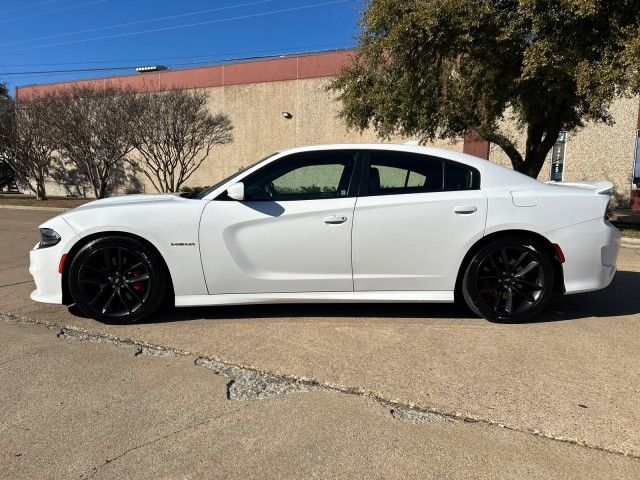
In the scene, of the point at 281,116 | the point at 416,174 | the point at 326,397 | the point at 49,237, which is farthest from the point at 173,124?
the point at 326,397

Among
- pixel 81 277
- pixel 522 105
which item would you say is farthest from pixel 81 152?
pixel 81 277

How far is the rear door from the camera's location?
439cm

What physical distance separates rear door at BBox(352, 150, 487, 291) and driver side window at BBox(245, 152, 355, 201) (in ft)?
0.69

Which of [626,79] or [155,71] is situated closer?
[626,79]

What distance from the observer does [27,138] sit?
70.8ft

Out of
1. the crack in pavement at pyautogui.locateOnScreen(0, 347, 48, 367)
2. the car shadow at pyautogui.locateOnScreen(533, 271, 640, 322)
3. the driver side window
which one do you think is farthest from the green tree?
the crack in pavement at pyautogui.locateOnScreen(0, 347, 48, 367)

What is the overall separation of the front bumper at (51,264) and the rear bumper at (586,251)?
4071 mm

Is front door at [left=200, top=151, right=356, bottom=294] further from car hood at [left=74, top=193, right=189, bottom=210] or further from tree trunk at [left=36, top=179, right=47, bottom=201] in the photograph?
tree trunk at [left=36, top=179, right=47, bottom=201]

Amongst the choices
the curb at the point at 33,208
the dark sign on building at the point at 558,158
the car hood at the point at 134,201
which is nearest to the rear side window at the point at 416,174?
the car hood at the point at 134,201

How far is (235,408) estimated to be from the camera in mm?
3041

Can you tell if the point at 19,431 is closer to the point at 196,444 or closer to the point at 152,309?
the point at 196,444

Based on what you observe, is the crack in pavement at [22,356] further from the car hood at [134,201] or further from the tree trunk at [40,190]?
the tree trunk at [40,190]

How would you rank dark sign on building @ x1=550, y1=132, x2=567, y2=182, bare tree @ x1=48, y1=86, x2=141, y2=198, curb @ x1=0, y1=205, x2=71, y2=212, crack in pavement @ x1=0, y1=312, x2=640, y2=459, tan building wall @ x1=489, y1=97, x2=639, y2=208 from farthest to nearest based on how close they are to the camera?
1. dark sign on building @ x1=550, y1=132, x2=567, y2=182
2. tan building wall @ x1=489, y1=97, x2=639, y2=208
3. bare tree @ x1=48, y1=86, x2=141, y2=198
4. curb @ x1=0, y1=205, x2=71, y2=212
5. crack in pavement @ x1=0, y1=312, x2=640, y2=459

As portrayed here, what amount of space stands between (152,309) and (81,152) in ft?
59.4
